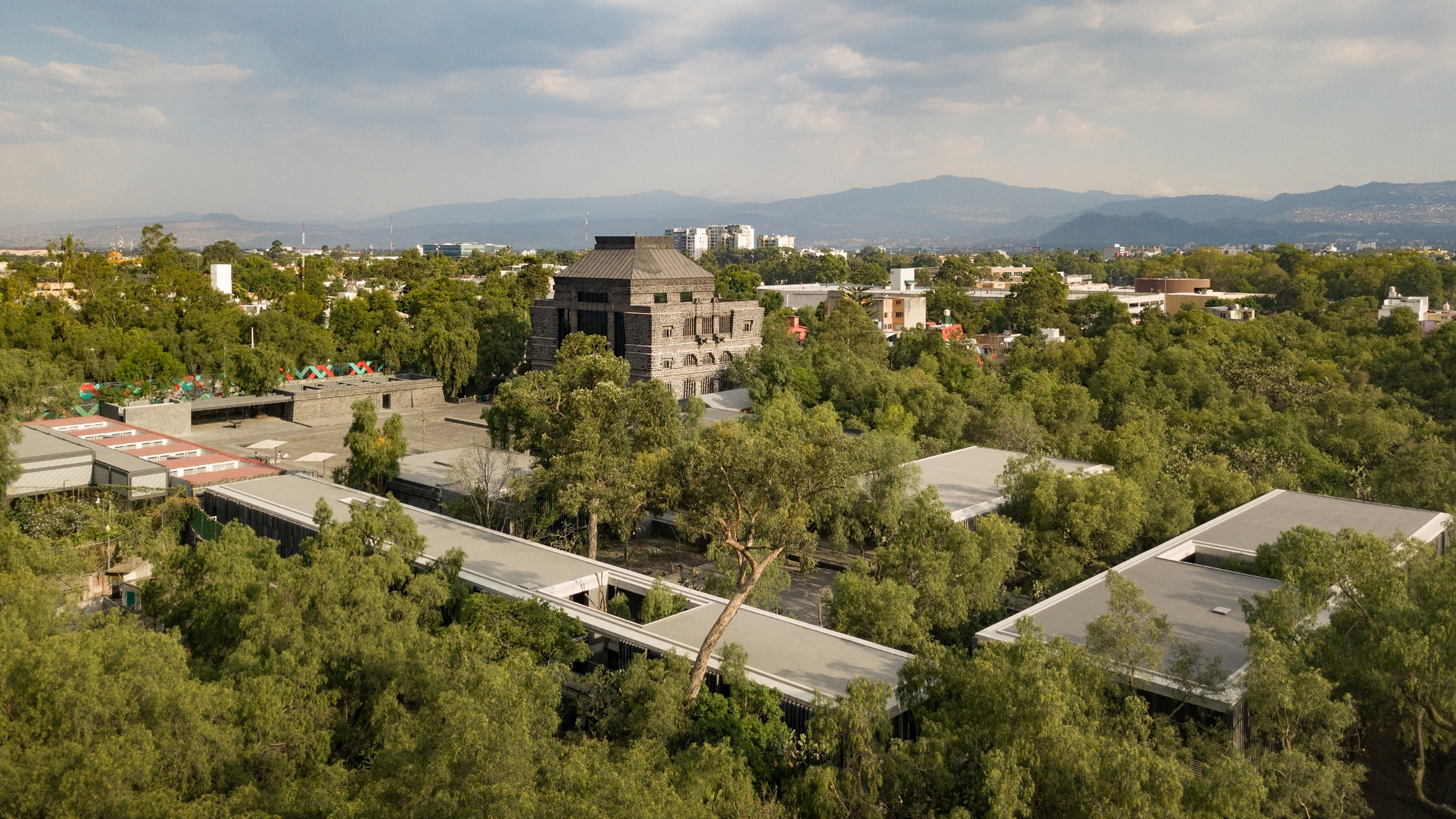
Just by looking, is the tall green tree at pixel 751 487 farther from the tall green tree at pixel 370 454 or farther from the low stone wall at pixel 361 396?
the low stone wall at pixel 361 396

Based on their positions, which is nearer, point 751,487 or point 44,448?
point 751,487

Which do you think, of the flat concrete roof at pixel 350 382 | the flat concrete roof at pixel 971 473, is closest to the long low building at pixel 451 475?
the flat concrete roof at pixel 971 473

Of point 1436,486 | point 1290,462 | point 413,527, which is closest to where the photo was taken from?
point 413,527

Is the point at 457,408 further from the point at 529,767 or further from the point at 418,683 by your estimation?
the point at 529,767

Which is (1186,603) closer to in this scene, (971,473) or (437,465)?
(971,473)

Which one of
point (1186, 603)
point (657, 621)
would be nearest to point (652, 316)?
point (657, 621)

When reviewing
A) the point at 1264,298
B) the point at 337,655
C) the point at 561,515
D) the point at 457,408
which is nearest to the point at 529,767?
the point at 337,655

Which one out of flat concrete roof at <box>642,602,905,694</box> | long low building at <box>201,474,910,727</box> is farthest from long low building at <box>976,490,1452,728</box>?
long low building at <box>201,474,910,727</box>
